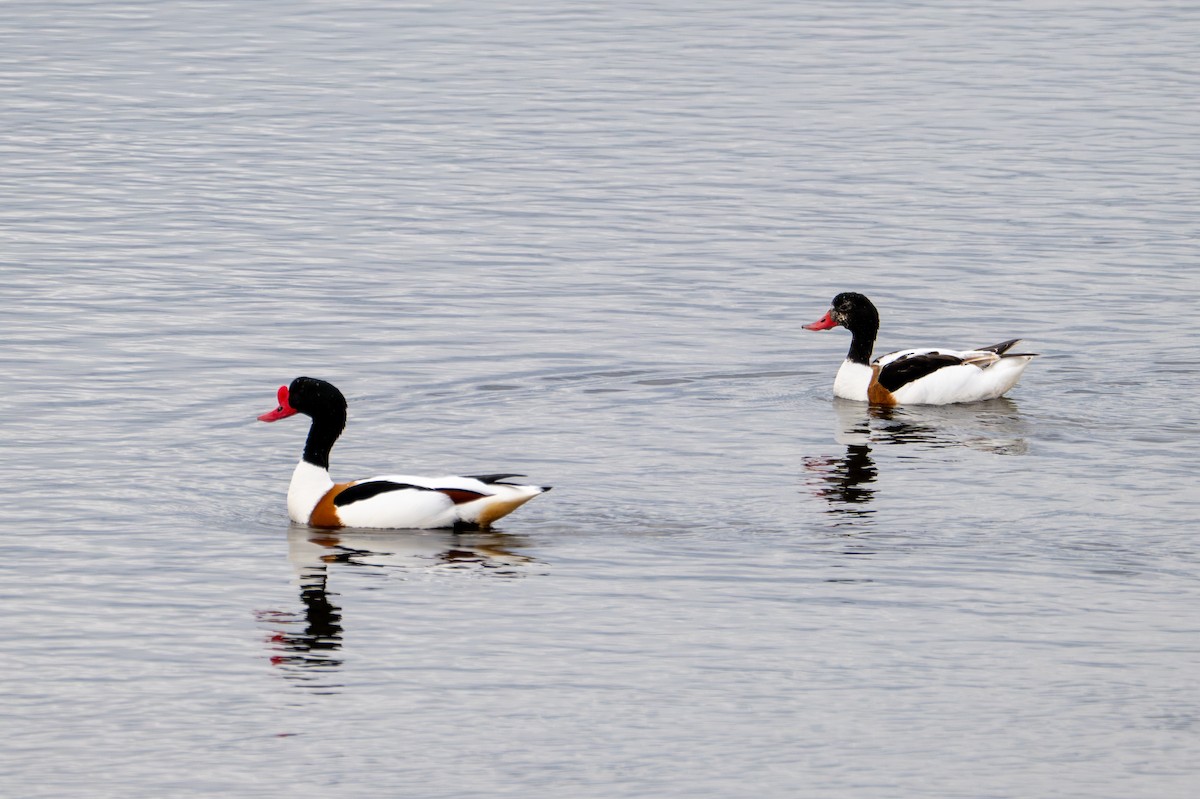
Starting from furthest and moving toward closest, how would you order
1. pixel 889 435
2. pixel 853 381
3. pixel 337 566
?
1. pixel 853 381
2. pixel 889 435
3. pixel 337 566

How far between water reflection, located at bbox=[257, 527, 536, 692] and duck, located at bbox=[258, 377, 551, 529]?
10cm

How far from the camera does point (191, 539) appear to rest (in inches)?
730

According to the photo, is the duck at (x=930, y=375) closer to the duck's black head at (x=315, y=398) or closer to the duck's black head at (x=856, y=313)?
the duck's black head at (x=856, y=313)

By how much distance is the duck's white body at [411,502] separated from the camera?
18578 mm

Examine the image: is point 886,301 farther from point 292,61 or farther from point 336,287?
point 292,61

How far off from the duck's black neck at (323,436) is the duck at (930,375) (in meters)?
6.65

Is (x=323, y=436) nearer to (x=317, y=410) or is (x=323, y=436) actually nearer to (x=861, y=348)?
(x=317, y=410)

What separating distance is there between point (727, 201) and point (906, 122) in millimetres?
7889

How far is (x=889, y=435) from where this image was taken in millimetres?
23031

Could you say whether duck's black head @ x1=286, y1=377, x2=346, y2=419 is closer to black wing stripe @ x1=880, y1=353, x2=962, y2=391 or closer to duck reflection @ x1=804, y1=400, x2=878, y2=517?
duck reflection @ x1=804, y1=400, x2=878, y2=517

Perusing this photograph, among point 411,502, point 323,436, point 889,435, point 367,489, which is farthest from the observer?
point 889,435

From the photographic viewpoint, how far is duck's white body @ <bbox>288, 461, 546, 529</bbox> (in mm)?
18578

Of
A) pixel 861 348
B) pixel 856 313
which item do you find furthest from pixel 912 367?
pixel 856 313

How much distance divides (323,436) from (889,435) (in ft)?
20.4
